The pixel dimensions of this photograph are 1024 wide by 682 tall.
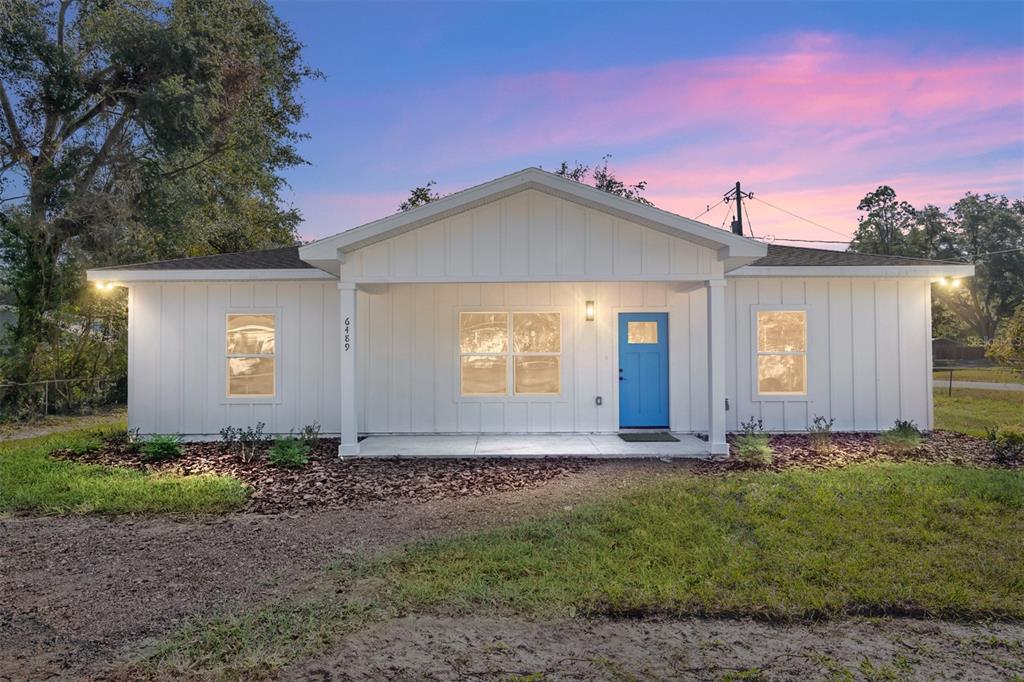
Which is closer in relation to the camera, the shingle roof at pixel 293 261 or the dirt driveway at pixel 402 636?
the dirt driveway at pixel 402 636

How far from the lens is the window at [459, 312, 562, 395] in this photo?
8664mm

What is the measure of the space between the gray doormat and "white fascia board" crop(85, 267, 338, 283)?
16.9 feet

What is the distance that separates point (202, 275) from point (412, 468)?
4.58 meters

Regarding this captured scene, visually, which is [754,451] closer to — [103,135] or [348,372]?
[348,372]

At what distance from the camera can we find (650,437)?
8227mm

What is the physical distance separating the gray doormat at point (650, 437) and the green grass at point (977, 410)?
482 centimetres

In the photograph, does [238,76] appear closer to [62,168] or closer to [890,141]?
[62,168]

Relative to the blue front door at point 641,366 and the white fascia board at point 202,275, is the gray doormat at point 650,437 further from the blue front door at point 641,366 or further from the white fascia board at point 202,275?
the white fascia board at point 202,275

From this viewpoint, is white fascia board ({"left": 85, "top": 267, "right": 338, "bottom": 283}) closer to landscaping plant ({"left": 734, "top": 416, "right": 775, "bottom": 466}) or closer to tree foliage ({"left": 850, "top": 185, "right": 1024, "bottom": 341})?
landscaping plant ({"left": 734, "top": 416, "right": 775, "bottom": 466})

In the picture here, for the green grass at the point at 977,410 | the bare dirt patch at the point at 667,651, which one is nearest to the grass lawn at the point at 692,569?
the bare dirt patch at the point at 667,651

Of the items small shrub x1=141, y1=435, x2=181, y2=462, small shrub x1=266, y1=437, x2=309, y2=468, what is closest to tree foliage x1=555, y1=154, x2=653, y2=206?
small shrub x1=266, y1=437, x2=309, y2=468

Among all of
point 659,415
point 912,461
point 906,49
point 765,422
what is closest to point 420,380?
point 659,415

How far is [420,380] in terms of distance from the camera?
8.63 meters

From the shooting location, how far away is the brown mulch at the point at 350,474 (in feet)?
18.3
